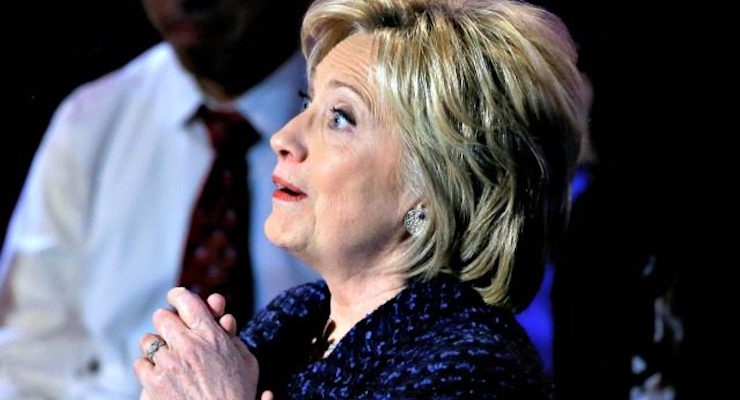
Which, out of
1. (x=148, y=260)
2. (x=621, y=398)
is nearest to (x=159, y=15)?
(x=148, y=260)

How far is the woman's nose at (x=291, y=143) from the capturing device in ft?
4.33

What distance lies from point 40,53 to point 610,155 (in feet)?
3.27

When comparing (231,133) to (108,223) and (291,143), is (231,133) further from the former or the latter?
(291,143)

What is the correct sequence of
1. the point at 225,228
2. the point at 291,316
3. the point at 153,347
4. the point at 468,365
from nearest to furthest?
the point at 468,365 < the point at 153,347 < the point at 291,316 < the point at 225,228

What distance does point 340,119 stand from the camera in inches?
52.3

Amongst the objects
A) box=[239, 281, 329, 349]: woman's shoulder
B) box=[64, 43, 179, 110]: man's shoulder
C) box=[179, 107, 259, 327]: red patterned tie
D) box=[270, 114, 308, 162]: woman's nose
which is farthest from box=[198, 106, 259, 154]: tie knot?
box=[270, 114, 308, 162]: woman's nose

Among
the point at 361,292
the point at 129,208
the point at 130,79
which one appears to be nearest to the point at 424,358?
the point at 361,292

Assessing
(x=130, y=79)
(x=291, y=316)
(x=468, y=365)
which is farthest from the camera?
(x=130, y=79)

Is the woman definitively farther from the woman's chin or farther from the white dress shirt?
the white dress shirt

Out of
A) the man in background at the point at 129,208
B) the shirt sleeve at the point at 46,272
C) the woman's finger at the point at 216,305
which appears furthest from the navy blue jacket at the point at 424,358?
the shirt sleeve at the point at 46,272

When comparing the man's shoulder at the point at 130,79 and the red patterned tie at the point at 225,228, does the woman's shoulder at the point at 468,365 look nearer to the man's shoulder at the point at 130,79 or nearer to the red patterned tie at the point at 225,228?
the red patterned tie at the point at 225,228

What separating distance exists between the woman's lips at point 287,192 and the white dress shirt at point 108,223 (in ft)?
2.61

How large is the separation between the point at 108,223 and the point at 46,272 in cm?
15

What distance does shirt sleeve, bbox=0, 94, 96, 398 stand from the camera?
7.12ft
